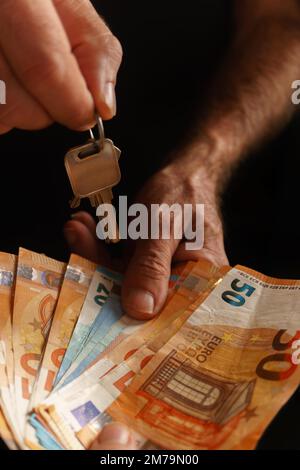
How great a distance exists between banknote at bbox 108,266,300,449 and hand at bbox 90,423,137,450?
0.12 feet

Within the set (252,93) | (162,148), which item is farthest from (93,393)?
(252,93)

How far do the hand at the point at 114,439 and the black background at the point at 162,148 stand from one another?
0.55 m

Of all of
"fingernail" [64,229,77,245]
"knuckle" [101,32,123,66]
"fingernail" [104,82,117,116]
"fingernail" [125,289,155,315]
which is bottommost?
"fingernail" [64,229,77,245]

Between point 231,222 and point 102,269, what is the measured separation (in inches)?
14.7

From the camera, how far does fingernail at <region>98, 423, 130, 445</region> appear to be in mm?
699

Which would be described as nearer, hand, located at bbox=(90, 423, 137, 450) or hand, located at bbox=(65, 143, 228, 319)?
hand, located at bbox=(90, 423, 137, 450)

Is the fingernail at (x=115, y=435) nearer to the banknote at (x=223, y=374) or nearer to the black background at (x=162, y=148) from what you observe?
the banknote at (x=223, y=374)

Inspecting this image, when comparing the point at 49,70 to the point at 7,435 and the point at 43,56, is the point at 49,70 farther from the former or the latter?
the point at 7,435

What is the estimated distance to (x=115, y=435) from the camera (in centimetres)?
70

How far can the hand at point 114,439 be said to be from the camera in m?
0.70

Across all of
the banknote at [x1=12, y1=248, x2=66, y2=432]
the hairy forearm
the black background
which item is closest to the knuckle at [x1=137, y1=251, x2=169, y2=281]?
the banknote at [x1=12, y1=248, x2=66, y2=432]

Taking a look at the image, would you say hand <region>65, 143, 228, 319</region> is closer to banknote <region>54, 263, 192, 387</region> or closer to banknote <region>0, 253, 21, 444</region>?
banknote <region>54, 263, 192, 387</region>
